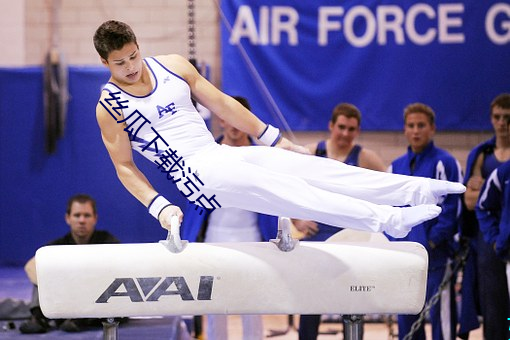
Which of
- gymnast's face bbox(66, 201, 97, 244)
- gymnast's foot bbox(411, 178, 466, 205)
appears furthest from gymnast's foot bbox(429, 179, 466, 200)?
gymnast's face bbox(66, 201, 97, 244)

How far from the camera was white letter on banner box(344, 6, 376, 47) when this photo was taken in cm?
814

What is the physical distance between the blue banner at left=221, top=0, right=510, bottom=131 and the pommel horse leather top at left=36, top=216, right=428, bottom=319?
4.25 metres

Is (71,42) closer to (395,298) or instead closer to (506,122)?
(506,122)

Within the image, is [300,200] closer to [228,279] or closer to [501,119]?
[228,279]

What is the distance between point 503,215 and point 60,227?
190 inches

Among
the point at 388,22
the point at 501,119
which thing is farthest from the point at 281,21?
the point at 501,119

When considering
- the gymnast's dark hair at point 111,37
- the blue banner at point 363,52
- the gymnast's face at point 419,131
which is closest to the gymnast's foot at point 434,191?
the gymnast's face at point 419,131

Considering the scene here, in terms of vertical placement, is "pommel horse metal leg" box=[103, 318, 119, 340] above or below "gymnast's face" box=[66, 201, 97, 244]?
below

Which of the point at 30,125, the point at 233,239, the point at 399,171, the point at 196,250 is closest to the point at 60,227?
the point at 30,125

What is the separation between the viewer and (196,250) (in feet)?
12.9

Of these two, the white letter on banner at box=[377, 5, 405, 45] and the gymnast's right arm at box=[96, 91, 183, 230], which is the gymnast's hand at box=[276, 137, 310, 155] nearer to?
the gymnast's right arm at box=[96, 91, 183, 230]

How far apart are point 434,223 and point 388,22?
3359 millimetres

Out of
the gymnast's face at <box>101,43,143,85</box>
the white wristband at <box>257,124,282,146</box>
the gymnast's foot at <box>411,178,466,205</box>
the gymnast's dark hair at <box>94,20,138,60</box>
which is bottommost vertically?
the gymnast's foot at <box>411,178,466,205</box>

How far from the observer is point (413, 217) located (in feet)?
12.5
